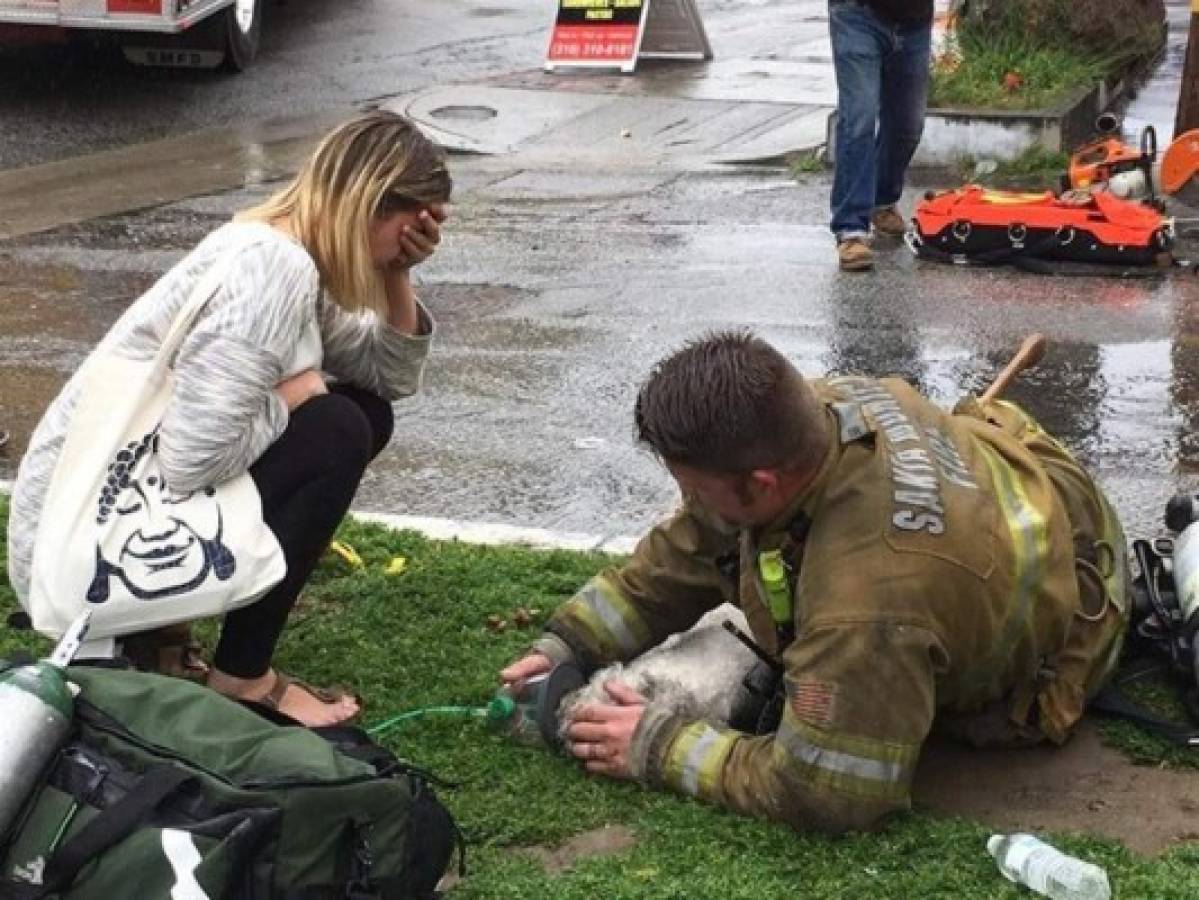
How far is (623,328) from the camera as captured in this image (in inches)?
270

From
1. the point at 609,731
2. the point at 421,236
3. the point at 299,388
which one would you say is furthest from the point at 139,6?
the point at 609,731

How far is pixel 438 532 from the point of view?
4.73 metres

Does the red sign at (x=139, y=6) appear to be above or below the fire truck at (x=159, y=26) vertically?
above

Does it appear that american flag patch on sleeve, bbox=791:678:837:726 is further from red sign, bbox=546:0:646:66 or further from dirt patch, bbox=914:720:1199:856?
red sign, bbox=546:0:646:66

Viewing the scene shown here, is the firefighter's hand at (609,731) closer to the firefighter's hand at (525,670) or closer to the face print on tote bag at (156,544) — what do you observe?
the firefighter's hand at (525,670)

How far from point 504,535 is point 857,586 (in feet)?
5.85

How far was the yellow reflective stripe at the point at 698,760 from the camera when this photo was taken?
3.26 m

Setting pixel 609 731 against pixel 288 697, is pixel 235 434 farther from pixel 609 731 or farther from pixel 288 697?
pixel 609 731

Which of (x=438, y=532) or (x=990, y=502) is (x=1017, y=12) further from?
(x=990, y=502)

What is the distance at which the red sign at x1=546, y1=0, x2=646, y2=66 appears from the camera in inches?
519

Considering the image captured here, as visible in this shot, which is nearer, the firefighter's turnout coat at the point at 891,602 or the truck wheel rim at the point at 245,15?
the firefighter's turnout coat at the point at 891,602

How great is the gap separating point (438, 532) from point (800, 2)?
563 inches

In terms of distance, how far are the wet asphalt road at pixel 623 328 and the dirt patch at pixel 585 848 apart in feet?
5.54

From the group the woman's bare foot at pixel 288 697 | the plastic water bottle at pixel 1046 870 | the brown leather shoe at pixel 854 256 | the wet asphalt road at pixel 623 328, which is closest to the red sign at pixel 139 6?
the wet asphalt road at pixel 623 328
